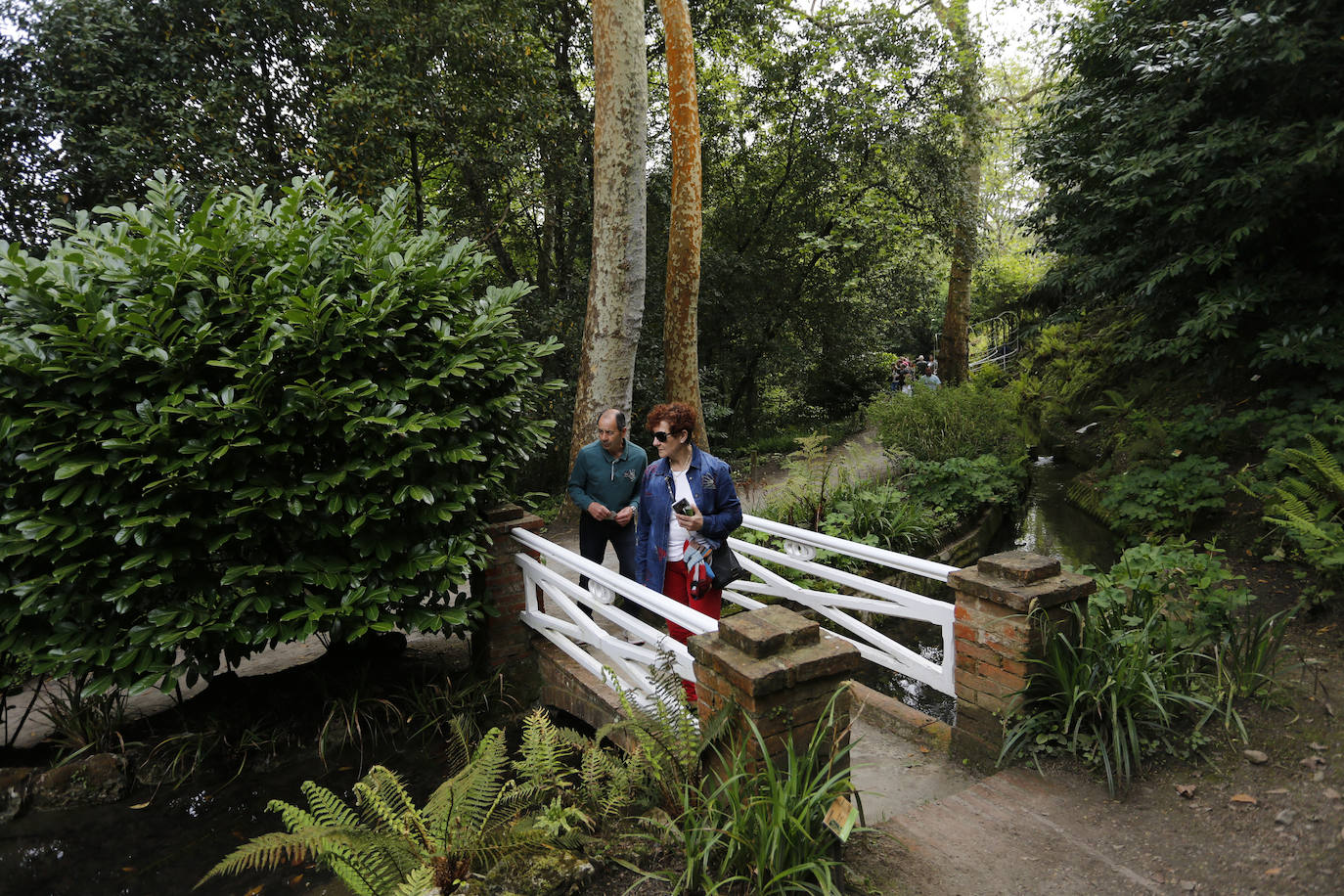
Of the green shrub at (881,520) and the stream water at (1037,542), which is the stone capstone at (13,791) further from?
the green shrub at (881,520)

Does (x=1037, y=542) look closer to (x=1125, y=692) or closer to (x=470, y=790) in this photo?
(x=1125, y=692)

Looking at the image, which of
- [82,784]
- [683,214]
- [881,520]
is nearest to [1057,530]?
[881,520]

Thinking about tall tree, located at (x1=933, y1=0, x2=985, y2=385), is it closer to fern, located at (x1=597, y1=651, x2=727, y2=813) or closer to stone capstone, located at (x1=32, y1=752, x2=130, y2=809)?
fern, located at (x1=597, y1=651, x2=727, y2=813)

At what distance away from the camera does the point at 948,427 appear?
10555 mm

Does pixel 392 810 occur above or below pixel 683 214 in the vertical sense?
below

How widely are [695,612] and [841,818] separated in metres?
1.07

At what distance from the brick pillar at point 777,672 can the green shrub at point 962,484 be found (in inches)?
252

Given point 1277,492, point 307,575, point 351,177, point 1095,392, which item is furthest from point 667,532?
point 1095,392

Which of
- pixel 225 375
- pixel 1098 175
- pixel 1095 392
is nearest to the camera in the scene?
pixel 225 375

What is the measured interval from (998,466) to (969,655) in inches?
281

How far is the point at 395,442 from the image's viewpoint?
13.5 feet

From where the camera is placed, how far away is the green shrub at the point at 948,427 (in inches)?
411

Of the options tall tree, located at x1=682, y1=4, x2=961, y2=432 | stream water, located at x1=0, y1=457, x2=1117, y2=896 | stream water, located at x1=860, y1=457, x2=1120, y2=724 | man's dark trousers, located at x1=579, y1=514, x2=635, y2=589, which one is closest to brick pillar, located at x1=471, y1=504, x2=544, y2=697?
man's dark trousers, located at x1=579, y1=514, x2=635, y2=589

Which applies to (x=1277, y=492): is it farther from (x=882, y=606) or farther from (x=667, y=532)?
(x=667, y=532)
